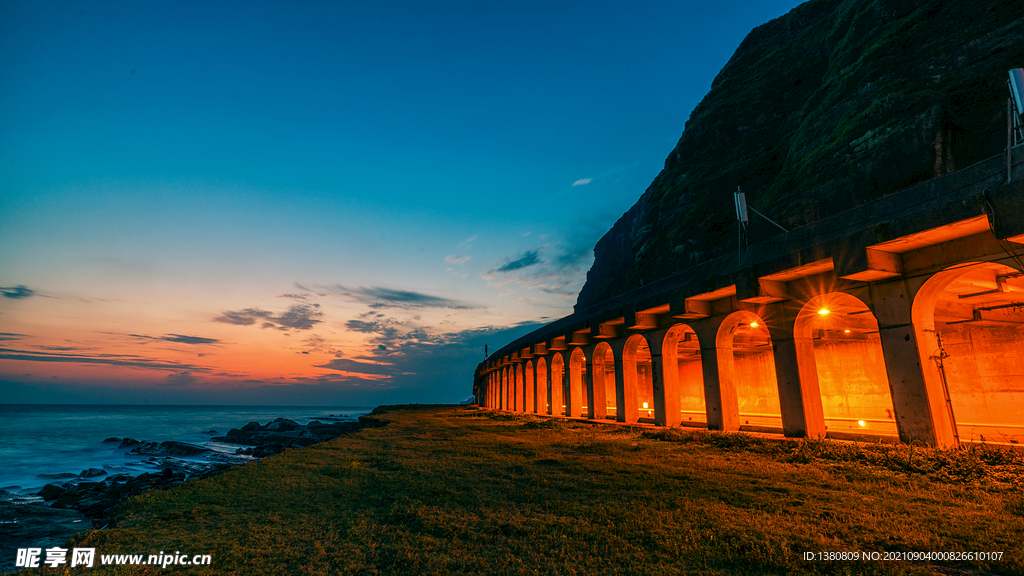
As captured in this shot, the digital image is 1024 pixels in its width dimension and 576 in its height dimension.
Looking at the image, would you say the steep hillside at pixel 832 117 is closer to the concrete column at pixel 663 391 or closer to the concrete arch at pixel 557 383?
the concrete arch at pixel 557 383

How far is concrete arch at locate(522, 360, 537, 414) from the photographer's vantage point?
36916mm

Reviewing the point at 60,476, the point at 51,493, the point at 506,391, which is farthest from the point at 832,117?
the point at 60,476

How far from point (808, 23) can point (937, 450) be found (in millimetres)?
77790

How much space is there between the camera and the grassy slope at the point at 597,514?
5324mm

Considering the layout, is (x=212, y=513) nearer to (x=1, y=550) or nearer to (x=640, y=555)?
(x=1, y=550)

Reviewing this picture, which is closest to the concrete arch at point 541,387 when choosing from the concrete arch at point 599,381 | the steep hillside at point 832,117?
the concrete arch at point 599,381

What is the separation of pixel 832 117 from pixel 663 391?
1650 inches

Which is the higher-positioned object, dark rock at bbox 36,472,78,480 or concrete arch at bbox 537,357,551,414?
concrete arch at bbox 537,357,551,414

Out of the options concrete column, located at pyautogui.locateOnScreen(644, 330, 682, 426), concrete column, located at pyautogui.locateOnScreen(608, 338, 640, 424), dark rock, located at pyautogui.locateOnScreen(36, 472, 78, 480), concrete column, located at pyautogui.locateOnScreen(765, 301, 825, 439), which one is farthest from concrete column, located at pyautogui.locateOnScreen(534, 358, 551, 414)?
dark rock, located at pyautogui.locateOnScreen(36, 472, 78, 480)

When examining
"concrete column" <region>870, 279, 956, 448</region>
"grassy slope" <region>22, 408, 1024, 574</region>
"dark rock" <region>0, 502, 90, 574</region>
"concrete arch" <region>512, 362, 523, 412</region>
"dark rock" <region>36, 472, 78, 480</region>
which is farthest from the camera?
"concrete arch" <region>512, 362, 523, 412</region>

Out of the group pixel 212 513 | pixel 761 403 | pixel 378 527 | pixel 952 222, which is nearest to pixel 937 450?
pixel 952 222

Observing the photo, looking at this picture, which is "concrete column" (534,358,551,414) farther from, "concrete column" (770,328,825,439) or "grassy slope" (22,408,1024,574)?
"grassy slope" (22,408,1024,574)

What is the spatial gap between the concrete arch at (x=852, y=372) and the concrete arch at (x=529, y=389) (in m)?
20.0

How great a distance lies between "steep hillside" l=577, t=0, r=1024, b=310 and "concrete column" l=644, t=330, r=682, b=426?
28.0 metres
